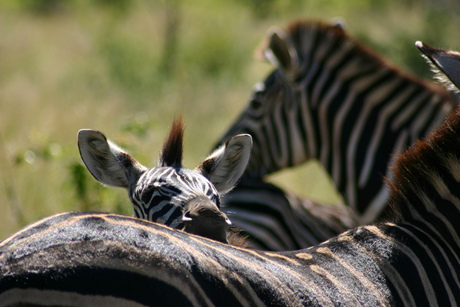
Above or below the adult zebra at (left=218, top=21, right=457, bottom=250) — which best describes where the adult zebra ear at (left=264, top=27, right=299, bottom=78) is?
above

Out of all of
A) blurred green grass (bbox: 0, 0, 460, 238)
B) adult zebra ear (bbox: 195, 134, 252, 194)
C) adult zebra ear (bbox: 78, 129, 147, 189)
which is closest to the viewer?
adult zebra ear (bbox: 78, 129, 147, 189)

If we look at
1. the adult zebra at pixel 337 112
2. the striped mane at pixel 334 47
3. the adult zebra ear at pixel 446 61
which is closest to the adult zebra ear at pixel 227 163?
the adult zebra ear at pixel 446 61

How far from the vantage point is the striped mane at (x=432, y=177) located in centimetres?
242

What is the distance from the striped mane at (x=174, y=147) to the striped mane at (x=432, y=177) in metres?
1.30

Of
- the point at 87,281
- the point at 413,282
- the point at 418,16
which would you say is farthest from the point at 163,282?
the point at 418,16

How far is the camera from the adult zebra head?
2729mm

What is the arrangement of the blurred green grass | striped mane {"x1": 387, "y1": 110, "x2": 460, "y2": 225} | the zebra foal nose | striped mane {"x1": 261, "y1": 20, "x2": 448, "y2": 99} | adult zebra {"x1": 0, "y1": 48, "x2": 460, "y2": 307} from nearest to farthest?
adult zebra {"x1": 0, "y1": 48, "x2": 460, "y2": 307}
striped mane {"x1": 387, "y1": 110, "x2": 460, "y2": 225}
the zebra foal nose
striped mane {"x1": 261, "y1": 20, "x2": 448, "y2": 99}
the blurred green grass

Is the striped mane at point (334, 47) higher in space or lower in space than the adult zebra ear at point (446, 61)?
higher

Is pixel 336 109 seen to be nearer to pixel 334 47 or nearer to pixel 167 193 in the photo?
pixel 334 47

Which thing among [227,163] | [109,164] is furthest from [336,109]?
[109,164]

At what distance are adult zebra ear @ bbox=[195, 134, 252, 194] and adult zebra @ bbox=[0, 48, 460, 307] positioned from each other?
1185 mm

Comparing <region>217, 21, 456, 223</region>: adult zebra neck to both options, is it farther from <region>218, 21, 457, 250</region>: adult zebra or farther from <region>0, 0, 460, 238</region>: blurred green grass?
<region>0, 0, 460, 238</region>: blurred green grass

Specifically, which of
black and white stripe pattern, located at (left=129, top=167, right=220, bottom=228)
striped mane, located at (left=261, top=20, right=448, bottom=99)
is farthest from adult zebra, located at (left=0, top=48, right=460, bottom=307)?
striped mane, located at (left=261, top=20, right=448, bottom=99)

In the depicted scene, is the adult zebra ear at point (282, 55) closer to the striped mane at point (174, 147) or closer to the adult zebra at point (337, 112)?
the adult zebra at point (337, 112)
